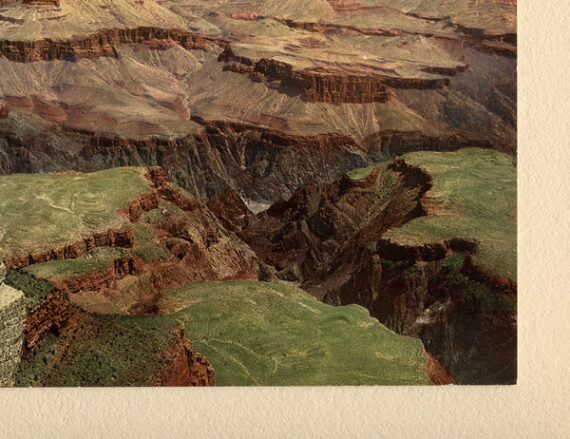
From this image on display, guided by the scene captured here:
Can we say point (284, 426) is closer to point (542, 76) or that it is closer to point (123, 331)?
point (123, 331)

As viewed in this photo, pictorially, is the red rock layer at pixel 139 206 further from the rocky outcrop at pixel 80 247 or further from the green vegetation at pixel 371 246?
the green vegetation at pixel 371 246

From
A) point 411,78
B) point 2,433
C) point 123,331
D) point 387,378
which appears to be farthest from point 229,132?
point 2,433

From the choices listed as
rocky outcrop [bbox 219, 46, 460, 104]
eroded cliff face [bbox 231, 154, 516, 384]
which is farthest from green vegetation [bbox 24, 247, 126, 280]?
rocky outcrop [bbox 219, 46, 460, 104]

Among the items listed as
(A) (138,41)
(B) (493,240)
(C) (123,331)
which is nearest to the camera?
(C) (123,331)

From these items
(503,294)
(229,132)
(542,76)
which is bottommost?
(503,294)

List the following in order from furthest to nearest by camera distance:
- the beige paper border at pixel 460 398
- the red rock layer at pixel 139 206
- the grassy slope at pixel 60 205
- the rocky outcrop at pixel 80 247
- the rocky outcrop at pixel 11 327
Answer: the red rock layer at pixel 139 206, the grassy slope at pixel 60 205, the rocky outcrop at pixel 80 247, the beige paper border at pixel 460 398, the rocky outcrop at pixel 11 327

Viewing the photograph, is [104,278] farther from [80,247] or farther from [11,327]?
[11,327]

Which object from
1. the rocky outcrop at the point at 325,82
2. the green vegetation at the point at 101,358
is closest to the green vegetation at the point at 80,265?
the green vegetation at the point at 101,358
